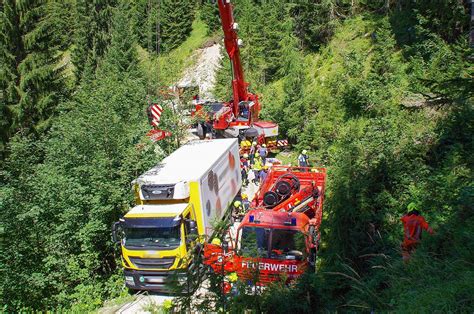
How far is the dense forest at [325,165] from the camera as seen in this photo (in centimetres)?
681

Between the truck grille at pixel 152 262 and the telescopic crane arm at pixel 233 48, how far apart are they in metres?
12.1

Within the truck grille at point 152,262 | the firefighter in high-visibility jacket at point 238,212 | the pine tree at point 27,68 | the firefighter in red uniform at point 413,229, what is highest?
the pine tree at point 27,68

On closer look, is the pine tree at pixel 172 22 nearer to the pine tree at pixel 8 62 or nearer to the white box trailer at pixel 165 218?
the pine tree at pixel 8 62

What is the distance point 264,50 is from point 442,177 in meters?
27.0

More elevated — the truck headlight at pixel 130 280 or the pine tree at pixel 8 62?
the pine tree at pixel 8 62

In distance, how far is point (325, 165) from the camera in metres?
16.8

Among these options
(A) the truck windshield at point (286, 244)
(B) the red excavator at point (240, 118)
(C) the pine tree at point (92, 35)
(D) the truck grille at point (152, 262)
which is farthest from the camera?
(C) the pine tree at point (92, 35)

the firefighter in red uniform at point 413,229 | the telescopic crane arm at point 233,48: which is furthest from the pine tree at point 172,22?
the firefighter in red uniform at point 413,229

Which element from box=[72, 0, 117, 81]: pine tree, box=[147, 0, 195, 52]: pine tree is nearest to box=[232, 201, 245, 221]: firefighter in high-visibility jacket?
box=[72, 0, 117, 81]: pine tree

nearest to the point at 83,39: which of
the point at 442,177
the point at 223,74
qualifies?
the point at 223,74

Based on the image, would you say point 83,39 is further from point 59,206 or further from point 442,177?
point 442,177

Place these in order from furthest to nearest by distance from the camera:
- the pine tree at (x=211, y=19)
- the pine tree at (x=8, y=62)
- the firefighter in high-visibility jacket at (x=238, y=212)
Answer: the pine tree at (x=211, y=19), the pine tree at (x=8, y=62), the firefighter in high-visibility jacket at (x=238, y=212)

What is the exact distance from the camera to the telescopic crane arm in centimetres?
1831

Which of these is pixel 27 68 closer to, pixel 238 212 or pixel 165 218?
pixel 238 212
